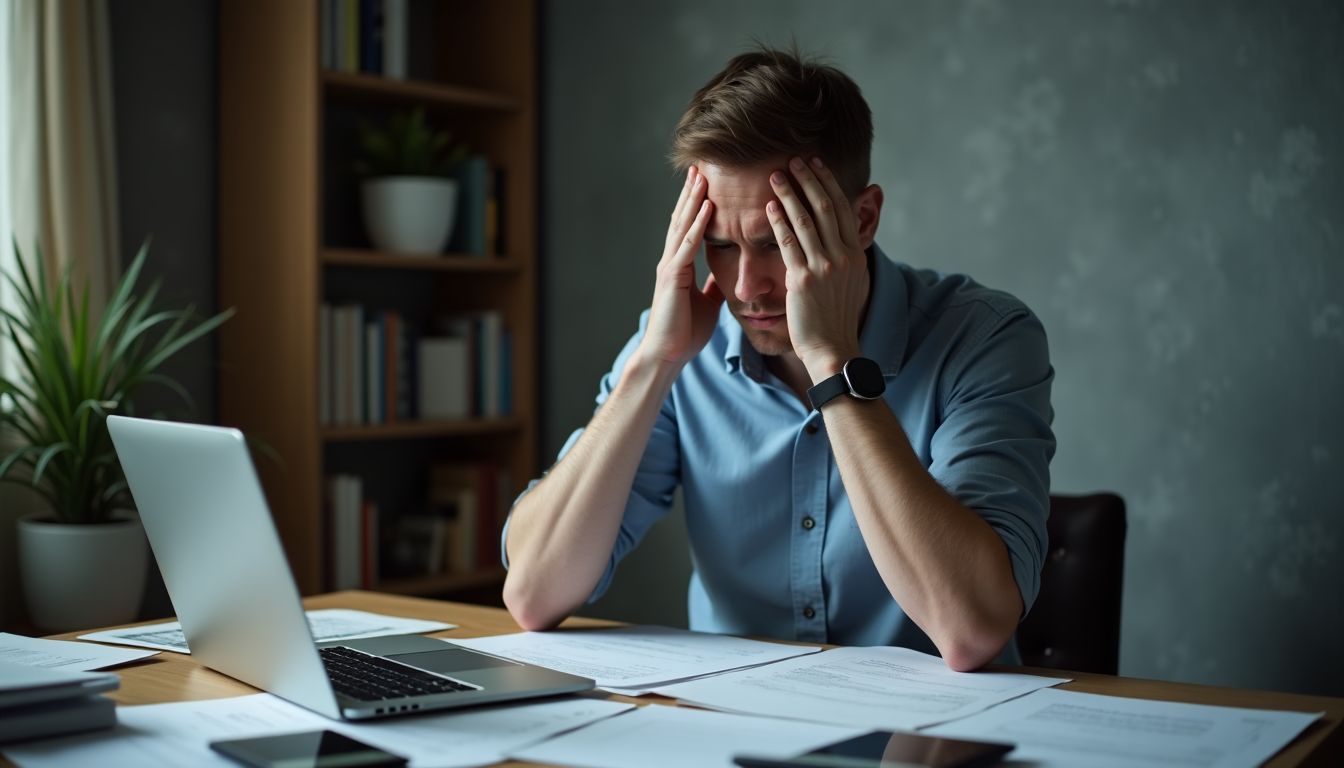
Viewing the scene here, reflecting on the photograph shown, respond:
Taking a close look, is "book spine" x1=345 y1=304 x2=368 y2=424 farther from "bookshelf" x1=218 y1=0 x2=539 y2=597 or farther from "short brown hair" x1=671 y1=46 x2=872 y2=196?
"short brown hair" x1=671 y1=46 x2=872 y2=196

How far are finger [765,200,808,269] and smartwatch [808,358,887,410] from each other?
0.52 ft

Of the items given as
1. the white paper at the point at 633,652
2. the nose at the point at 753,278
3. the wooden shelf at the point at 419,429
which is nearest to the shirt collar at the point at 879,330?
the nose at the point at 753,278

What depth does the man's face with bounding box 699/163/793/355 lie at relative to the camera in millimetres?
1590

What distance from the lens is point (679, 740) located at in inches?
39.9

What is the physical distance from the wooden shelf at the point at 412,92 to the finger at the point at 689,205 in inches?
64.2

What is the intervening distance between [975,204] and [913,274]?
41.3 inches

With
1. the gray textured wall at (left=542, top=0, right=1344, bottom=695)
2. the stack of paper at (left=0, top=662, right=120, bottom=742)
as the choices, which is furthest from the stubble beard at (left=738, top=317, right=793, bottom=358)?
the gray textured wall at (left=542, top=0, right=1344, bottom=695)

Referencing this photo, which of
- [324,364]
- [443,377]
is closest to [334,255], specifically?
[324,364]

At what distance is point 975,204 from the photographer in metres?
2.77

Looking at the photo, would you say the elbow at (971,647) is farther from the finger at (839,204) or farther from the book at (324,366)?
the book at (324,366)

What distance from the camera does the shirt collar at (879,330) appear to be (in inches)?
66.1

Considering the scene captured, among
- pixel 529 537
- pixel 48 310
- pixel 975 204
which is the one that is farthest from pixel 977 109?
pixel 48 310

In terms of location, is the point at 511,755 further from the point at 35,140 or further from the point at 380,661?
the point at 35,140

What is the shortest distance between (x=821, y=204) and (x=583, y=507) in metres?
0.48
